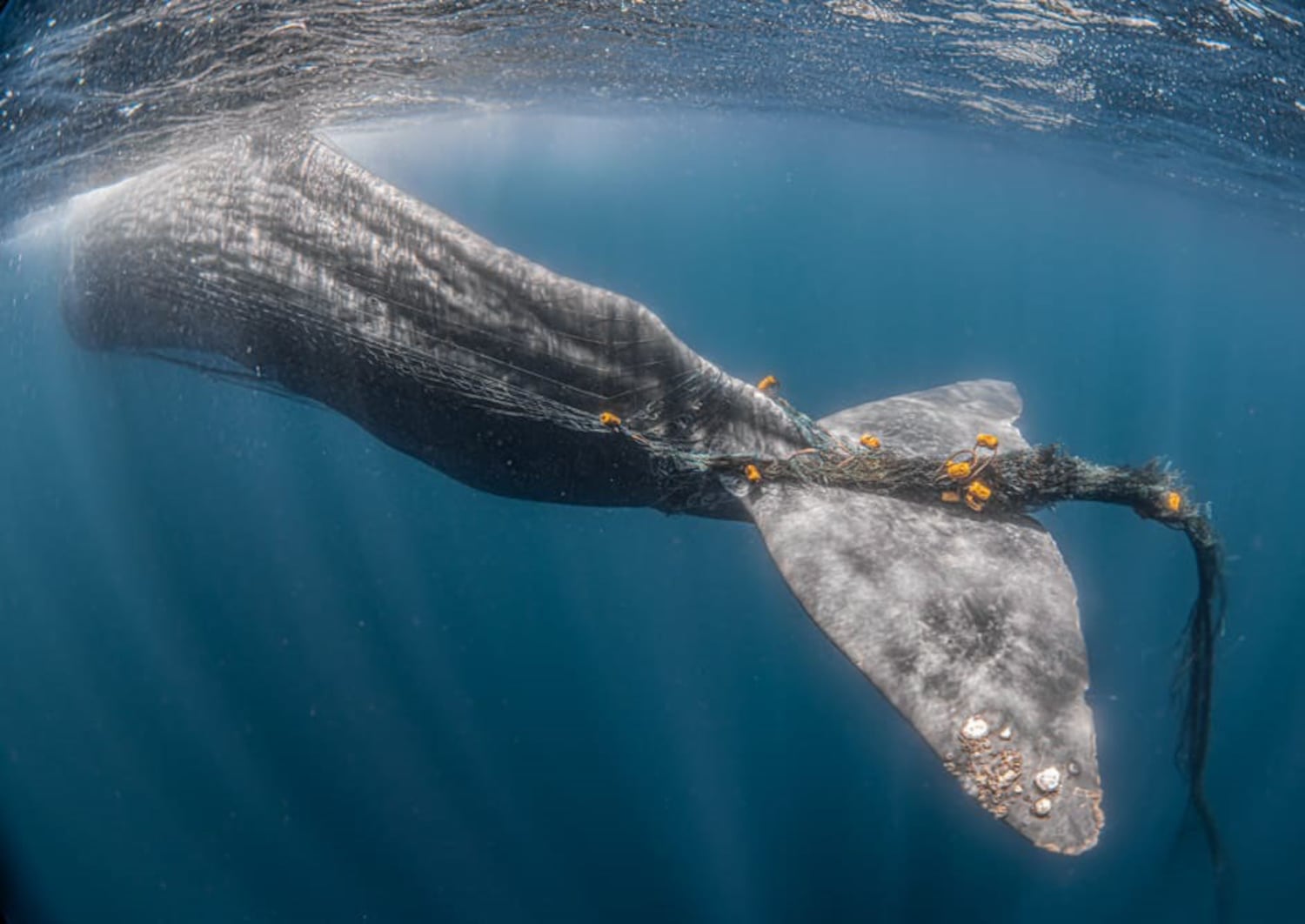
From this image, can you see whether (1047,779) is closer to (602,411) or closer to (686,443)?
(686,443)

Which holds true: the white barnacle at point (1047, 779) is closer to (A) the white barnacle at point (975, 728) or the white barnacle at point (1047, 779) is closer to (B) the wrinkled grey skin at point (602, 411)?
(B) the wrinkled grey skin at point (602, 411)

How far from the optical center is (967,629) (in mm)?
4102

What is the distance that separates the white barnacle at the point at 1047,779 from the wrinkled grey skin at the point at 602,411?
0.03 meters

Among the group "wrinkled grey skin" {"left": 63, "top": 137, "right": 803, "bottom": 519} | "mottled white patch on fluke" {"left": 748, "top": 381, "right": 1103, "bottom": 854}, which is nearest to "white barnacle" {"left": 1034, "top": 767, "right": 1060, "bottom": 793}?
"mottled white patch on fluke" {"left": 748, "top": 381, "right": 1103, "bottom": 854}

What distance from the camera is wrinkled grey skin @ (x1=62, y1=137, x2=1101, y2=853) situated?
12.4ft

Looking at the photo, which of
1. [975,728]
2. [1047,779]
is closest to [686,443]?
[975,728]

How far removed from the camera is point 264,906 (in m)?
11.6

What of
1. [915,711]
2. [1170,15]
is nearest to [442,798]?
[915,711]

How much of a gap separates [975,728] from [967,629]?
28.0 inches

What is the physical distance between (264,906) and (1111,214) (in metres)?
47.2

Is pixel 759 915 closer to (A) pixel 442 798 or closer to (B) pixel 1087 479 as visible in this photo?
(A) pixel 442 798

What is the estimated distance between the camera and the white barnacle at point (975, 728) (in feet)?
11.5

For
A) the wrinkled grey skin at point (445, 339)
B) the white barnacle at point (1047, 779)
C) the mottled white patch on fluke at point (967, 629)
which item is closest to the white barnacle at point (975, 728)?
the mottled white patch on fluke at point (967, 629)

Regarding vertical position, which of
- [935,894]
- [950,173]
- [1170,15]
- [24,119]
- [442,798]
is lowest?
[442,798]
